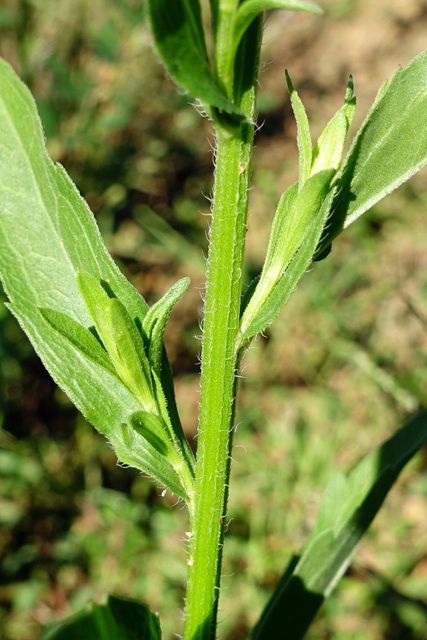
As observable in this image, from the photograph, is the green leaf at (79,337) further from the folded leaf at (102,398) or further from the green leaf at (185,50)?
the green leaf at (185,50)

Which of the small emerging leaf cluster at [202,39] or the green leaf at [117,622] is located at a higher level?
the small emerging leaf cluster at [202,39]

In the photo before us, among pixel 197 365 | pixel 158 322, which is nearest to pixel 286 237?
pixel 158 322

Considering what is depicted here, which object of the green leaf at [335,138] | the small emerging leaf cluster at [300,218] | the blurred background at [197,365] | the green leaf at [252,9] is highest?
the green leaf at [252,9]

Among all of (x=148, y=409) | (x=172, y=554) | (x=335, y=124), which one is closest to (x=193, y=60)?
(x=335, y=124)

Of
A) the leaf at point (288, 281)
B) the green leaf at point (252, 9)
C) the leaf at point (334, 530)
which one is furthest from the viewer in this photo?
the leaf at point (334, 530)

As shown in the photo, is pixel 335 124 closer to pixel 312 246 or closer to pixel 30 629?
pixel 312 246

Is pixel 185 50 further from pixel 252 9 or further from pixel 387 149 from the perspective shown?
pixel 387 149

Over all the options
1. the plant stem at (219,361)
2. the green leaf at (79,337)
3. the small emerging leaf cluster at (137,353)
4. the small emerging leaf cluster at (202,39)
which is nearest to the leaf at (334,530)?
the plant stem at (219,361)
